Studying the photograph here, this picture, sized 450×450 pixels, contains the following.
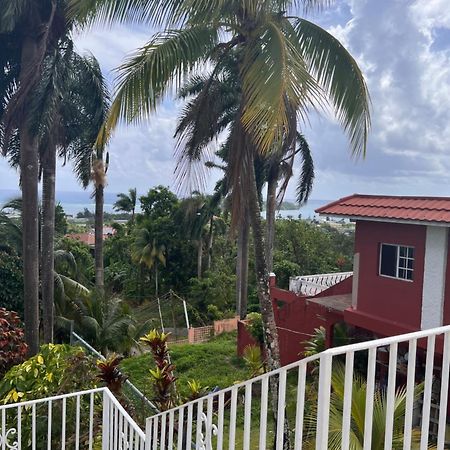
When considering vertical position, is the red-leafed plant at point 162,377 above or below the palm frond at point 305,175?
below

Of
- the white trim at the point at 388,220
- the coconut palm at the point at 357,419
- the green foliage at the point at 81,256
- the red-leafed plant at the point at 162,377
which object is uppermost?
the white trim at the point at 388,220

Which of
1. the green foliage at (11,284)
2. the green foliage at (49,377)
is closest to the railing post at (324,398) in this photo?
the green foliage at (49,377)

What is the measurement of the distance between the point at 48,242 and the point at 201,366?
17.8ft

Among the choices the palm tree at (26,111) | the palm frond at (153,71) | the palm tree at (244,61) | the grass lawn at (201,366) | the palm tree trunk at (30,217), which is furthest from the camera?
the grass lawn at (201,366)

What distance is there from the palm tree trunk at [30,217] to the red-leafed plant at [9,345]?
2450mm

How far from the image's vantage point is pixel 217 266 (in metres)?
28.9

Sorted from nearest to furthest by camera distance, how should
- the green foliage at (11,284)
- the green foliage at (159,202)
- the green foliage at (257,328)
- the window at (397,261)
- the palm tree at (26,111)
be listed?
the window at (397,261) < the palm tree at (26,111) < the green foliage at (257,328) < the green foliage at (11,284) < the green foliage at (159,202)

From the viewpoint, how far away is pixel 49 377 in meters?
5.31

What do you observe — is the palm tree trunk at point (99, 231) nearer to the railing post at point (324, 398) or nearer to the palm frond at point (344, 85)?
the palm frond at point (344, 85)

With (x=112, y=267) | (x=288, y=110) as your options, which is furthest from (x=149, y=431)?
(x=112, y=267)

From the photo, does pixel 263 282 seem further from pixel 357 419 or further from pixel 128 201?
pixel 128 201

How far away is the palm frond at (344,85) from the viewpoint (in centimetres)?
645

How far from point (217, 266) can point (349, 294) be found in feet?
57.6

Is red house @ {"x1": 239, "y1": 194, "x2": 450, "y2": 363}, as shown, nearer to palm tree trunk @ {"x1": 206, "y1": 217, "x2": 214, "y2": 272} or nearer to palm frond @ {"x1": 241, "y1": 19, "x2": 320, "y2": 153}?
palm frond @ {"x1": 241, "y1": 19, "x2": 320, "y2": 153}
